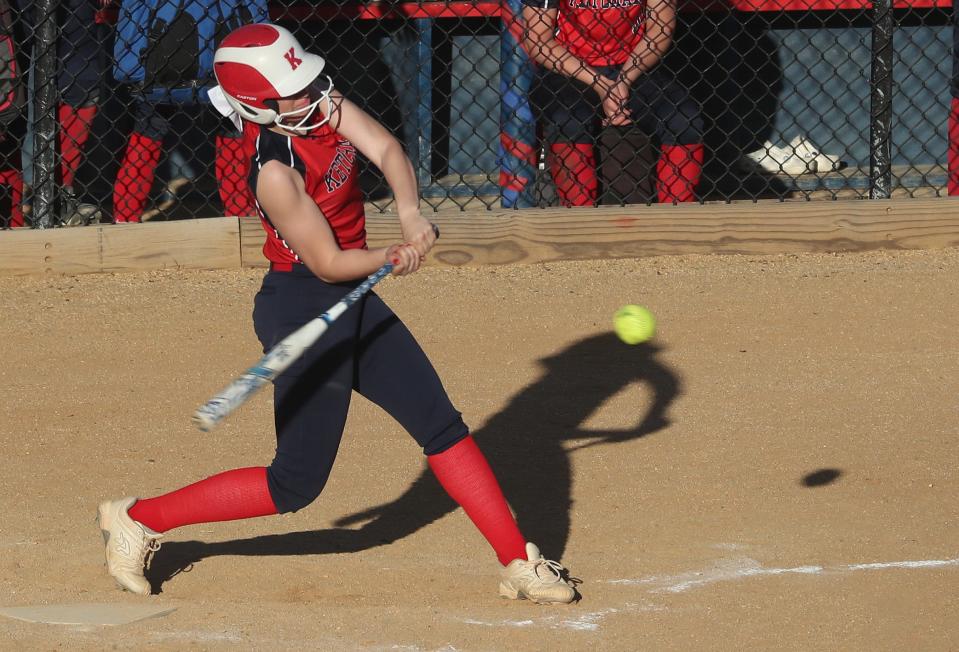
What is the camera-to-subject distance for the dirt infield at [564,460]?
11.7ft

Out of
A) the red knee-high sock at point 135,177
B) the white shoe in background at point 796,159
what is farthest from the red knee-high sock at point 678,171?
the red knee-high sock at point 135,177

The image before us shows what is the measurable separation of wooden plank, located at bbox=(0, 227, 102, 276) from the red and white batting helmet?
11.0 feet

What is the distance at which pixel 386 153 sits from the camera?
144 inches

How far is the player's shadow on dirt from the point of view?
412 centimetres

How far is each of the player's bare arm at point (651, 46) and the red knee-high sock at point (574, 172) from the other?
1.29 feet

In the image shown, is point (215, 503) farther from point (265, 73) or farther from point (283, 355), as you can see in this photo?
point (265, 73)

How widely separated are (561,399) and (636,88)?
1.99 meters

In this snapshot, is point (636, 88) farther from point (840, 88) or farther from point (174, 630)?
point (174, 630)

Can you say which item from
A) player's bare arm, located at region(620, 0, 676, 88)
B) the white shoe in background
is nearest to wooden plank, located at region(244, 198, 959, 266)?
player's bare arm, located at region(620, 0, 676, 88)

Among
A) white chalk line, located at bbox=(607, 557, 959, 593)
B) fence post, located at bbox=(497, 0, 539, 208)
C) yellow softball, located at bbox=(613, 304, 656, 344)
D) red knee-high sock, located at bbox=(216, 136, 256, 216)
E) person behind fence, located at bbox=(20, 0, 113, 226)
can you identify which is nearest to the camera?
white chalk line, located at bbox=(607, 557, 959, 593)

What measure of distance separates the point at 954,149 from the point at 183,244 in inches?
150

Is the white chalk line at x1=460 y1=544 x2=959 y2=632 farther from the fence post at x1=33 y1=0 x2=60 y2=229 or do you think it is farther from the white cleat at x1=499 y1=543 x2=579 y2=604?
the fence post at x1=33 y1=0 x2=60 y2=229

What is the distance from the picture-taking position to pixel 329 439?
360cm

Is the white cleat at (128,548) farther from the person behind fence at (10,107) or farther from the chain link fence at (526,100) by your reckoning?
the person behind fence at (10,107)
